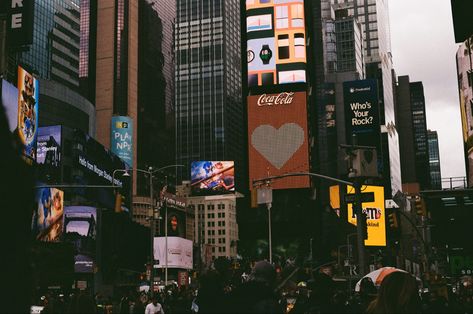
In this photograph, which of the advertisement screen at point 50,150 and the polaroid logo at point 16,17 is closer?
the polaroid logo at point 16,17

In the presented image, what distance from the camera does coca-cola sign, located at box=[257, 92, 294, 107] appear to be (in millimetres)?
99812

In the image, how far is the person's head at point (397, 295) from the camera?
399cm

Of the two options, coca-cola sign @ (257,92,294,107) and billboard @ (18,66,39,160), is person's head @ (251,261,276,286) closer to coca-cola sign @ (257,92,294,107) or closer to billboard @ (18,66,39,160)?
billboard @ (18,66,39,160)

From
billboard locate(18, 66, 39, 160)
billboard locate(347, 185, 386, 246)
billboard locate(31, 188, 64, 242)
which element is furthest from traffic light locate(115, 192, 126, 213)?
billboard locate(347, 185, 386, 246)

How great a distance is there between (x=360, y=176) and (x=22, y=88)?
41.7 meters

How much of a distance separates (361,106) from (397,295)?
479 ft

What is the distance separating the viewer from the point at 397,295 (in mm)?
4000

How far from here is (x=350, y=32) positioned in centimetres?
19450

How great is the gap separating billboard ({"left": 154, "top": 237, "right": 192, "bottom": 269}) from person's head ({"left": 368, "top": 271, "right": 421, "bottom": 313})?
426 ft

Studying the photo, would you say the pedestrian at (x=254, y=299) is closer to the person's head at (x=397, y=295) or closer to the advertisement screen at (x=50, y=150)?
the person's head at (x=397, y=295)

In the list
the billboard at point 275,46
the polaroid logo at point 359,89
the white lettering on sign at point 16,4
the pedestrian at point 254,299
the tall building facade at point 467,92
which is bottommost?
the pedestrian at point 254,299

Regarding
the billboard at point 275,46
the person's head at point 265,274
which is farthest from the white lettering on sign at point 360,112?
the person's head at point 265,274

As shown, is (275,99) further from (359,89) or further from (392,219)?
(392,219)

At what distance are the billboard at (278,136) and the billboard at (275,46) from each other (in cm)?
300
